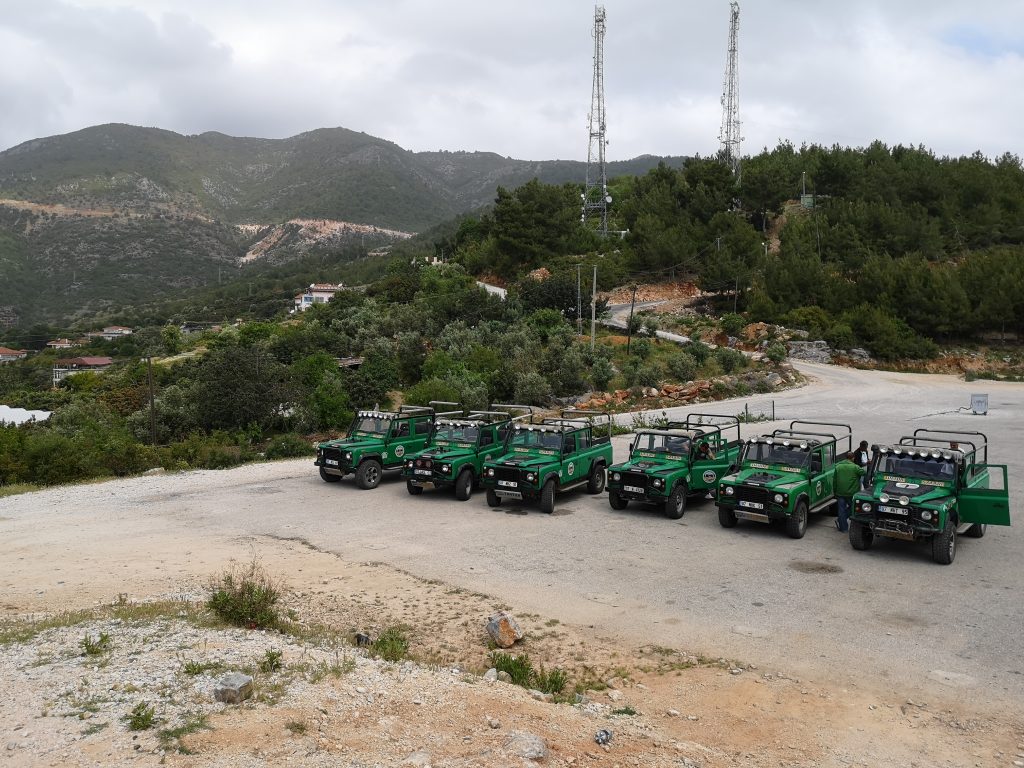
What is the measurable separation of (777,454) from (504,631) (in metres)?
8.02

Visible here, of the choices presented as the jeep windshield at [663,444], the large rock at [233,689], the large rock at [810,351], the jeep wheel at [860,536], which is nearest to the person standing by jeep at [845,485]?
the jeep wheel at [860,536]

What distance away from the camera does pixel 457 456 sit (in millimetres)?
16969

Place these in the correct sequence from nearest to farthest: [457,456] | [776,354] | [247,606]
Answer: [247,606]
[457,456]
[776,354]

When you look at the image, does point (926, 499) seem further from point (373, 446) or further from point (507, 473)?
point (373, 446)

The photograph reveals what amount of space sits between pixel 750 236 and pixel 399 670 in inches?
2400

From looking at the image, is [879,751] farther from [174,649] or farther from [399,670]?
[174,649]

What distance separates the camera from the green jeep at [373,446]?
1833 centimetres

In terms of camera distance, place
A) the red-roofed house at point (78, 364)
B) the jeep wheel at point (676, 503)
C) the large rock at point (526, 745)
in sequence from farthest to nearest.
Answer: the red-roofed house at point (78, 364) < the jeep wheel at point (676, 503) < the large rock at point (526, 745)

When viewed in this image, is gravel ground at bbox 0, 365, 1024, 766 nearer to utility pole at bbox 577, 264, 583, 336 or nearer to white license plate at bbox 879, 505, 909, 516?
white license plate at bbox 879, 505, 909, 516

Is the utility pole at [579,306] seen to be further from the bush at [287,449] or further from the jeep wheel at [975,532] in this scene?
the jeep wheel at [975,532]

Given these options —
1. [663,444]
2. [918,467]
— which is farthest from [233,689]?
[918,467]

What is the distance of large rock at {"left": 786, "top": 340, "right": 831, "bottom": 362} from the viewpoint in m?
48.5

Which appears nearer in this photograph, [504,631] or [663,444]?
[504,631]

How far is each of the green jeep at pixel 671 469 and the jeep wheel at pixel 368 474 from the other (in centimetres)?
617
